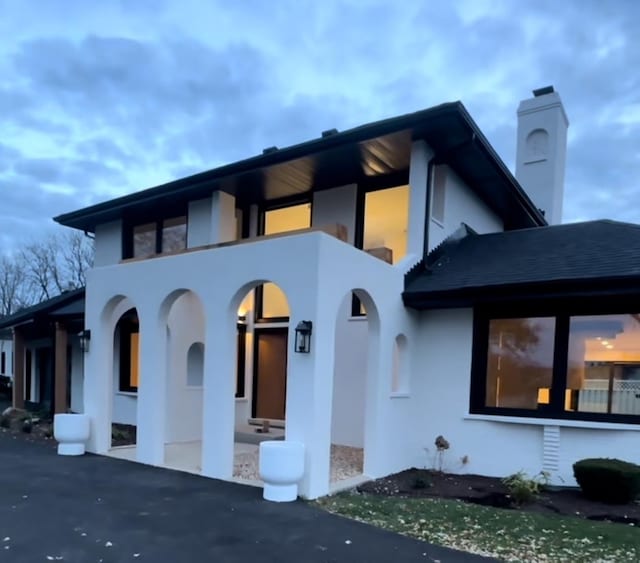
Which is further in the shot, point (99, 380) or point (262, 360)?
point (262, 360)

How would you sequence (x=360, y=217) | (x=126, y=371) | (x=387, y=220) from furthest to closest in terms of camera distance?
(x=126, y=371), (x=360, y=217), (x=387, y=220)

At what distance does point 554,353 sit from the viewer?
7250 millimetres

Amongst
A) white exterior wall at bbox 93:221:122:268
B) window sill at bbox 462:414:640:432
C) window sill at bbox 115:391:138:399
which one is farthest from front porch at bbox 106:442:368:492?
white exterior wall at bbox 93:221:122:268

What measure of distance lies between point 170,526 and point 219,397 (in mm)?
2136

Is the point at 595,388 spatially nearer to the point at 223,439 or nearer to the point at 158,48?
the point at 223,439

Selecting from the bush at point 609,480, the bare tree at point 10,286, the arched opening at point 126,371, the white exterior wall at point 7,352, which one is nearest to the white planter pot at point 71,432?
the arched opening at point 126,371

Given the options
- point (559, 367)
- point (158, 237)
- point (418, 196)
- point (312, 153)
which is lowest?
point (559, 367)

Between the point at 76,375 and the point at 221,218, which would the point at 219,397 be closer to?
the point at 221,218

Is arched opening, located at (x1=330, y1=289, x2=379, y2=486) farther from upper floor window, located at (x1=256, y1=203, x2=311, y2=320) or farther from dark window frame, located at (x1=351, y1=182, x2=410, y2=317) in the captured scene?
upper floor window, located at (x1=256, y1=203, x2=311, y2=320)

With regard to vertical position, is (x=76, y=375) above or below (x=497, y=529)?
below

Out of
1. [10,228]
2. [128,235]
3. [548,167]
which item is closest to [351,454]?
[128,235]

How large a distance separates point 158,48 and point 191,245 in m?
4.54

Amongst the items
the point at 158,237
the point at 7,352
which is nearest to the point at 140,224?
the point at 158,237

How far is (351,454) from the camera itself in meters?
8.60
